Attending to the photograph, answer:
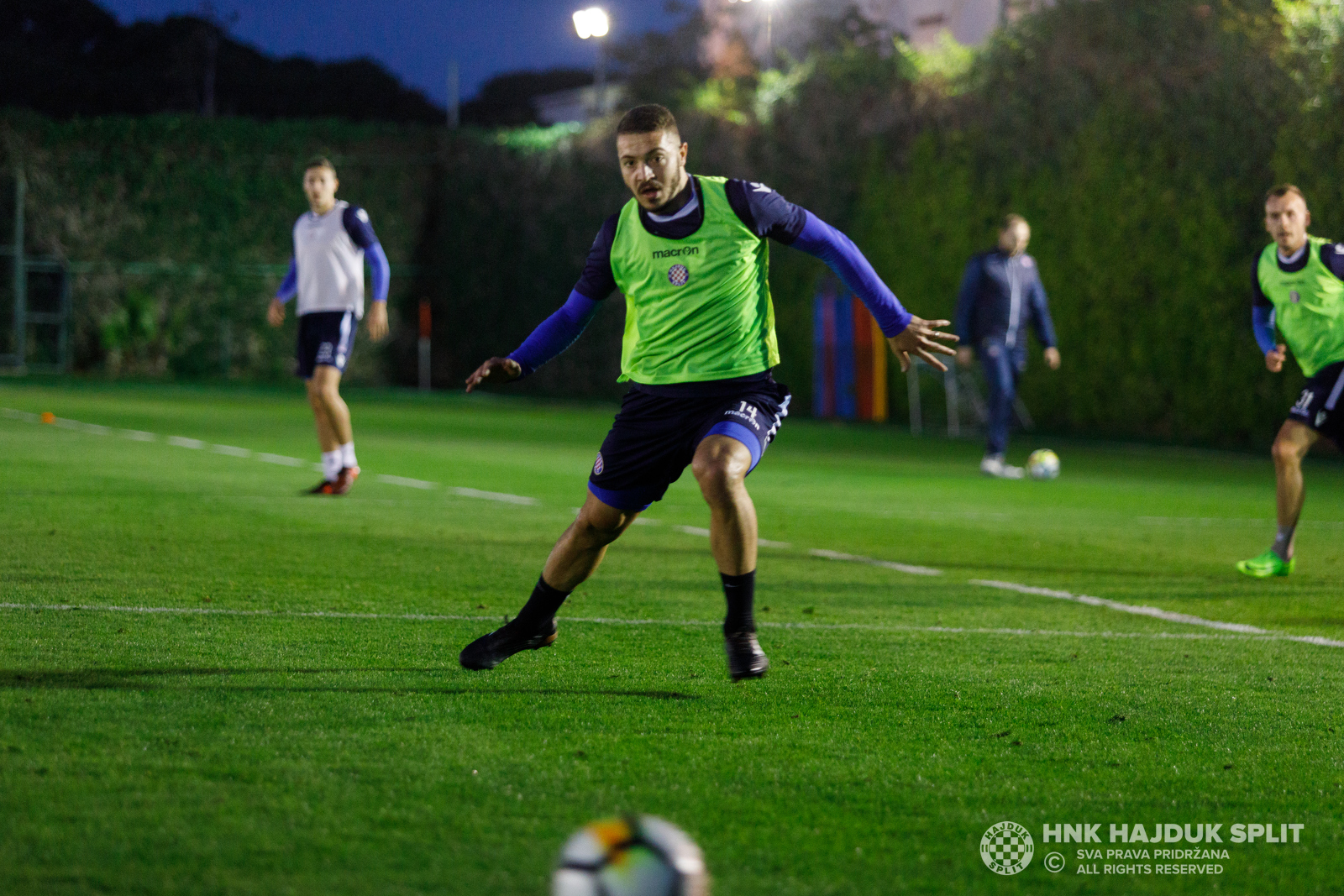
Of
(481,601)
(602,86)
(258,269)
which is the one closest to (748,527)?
(481,601)

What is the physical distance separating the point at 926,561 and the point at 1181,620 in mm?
2000

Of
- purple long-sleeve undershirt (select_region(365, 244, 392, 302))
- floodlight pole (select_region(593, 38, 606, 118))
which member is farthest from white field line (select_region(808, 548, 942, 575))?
floodlight pole (select_region(593, 38, 606, 118))

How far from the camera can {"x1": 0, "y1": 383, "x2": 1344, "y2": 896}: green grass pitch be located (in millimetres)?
3693

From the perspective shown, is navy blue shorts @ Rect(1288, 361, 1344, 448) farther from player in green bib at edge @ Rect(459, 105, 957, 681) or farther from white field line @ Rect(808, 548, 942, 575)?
player in green bib at edge @ Rect(459, 105, 957, 681)

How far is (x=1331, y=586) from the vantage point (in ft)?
28.3

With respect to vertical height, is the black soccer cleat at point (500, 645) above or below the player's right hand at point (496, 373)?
below

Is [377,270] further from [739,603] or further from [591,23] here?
[591,23]

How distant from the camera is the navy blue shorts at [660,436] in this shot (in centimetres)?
578

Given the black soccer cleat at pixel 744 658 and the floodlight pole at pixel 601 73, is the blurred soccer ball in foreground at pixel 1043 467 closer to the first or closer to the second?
the black soccer cleat at pixel 744 658

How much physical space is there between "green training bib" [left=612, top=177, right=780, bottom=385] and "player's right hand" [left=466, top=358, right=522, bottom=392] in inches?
16.7

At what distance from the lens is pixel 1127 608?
7762 millimetres

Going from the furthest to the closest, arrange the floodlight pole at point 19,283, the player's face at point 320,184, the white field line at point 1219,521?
the floodlight pole at point 19,283 < the player's face at point 320,184 < the white field line at point 1219,521

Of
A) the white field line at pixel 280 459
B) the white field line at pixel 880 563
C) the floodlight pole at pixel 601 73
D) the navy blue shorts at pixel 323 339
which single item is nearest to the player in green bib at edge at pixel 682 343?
the white field line at pixel 880 563

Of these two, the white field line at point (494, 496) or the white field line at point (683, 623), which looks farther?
the white field line at point (494, 496)
